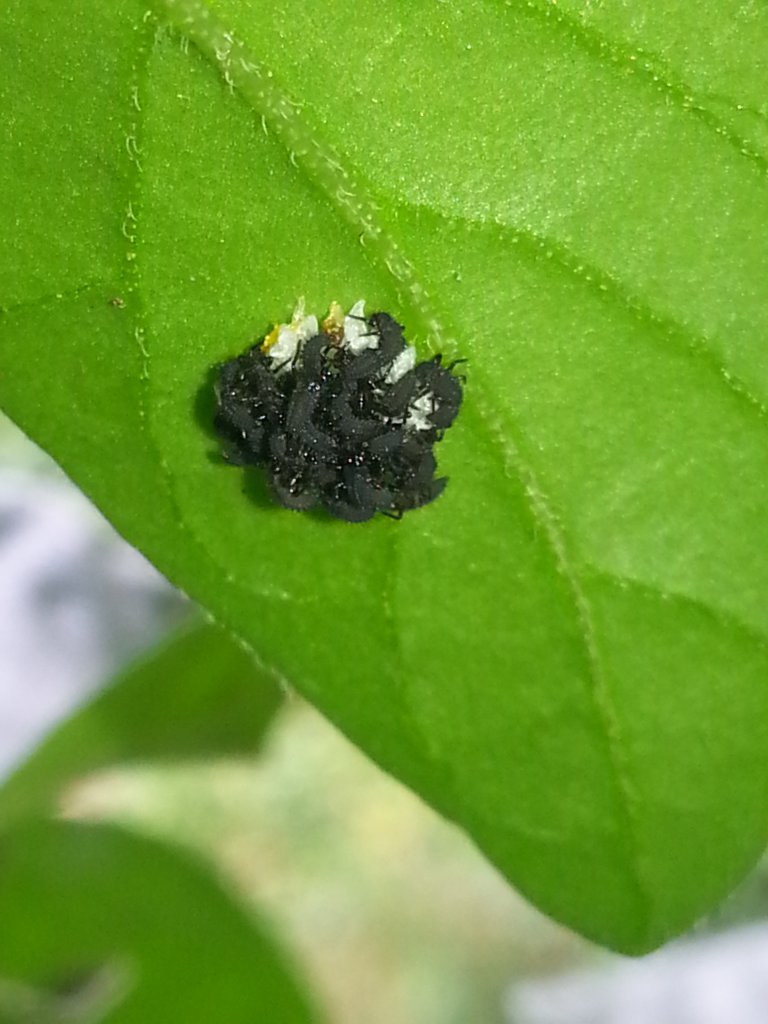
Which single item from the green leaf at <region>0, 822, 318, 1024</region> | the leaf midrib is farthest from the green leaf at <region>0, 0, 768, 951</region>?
the green leaf at <region>0, 822, 318, 1024</region>

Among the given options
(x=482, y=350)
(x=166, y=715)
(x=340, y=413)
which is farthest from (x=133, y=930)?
(x=482, y=350)

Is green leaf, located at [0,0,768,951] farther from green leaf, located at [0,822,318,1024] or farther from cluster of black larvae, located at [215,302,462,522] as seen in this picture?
green leaf, located at [0,822,318,1024]

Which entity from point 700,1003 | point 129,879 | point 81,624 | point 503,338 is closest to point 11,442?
point 81,624

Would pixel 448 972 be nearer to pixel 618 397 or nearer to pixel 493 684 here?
pixel 493 684

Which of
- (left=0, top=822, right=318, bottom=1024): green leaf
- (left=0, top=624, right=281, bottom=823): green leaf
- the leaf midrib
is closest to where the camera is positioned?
the leaf midrib

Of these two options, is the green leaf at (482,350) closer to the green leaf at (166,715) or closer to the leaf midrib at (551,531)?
the leaf midrib at (551,531)

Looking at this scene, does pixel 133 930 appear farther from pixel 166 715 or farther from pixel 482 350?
pixel 482 350
